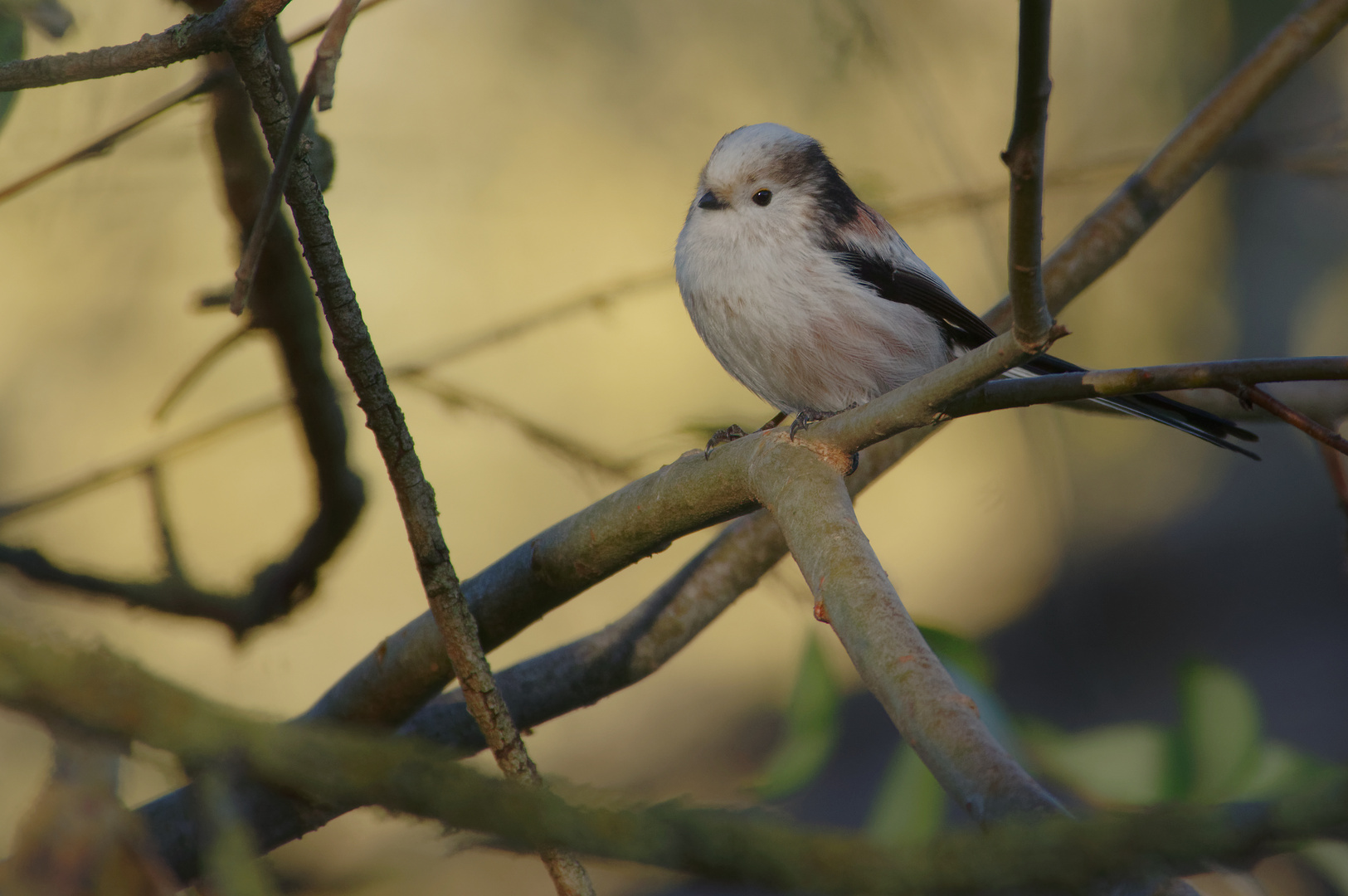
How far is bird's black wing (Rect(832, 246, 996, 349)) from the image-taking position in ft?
6.35

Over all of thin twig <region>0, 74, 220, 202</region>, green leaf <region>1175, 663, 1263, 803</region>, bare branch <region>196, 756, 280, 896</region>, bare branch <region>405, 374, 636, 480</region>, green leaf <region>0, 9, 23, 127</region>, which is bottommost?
green leaf <region>1175, 663, 1263, 803</region>

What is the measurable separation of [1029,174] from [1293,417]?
32cm

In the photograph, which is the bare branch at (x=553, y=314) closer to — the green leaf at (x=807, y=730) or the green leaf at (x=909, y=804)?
the green leaf at (x=807, y=730)

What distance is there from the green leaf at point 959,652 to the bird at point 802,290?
59cm

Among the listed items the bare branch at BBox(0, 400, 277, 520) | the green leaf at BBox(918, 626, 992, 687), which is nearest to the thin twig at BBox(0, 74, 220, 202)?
the bare branch at BBox(0, 400, 277, 520)

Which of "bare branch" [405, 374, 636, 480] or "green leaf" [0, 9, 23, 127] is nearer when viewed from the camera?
"green leaf" [0, 9, 23, 127]

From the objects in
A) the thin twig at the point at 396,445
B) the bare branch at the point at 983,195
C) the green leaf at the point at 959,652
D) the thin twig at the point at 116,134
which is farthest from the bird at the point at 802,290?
the thin twig at the point at 396,445

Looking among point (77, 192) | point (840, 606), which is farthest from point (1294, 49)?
point (77, 192)

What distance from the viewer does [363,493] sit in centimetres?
195

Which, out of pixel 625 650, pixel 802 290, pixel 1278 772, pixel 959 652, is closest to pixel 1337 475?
pixel 1278 772

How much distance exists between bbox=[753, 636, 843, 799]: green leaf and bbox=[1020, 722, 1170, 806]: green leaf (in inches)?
9.9

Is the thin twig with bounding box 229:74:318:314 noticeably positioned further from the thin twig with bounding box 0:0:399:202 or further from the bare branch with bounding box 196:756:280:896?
the thin twig with bounding box 0:0:399:202

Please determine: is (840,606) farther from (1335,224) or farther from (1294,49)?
(1335,224)

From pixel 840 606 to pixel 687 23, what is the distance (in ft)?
10.9
